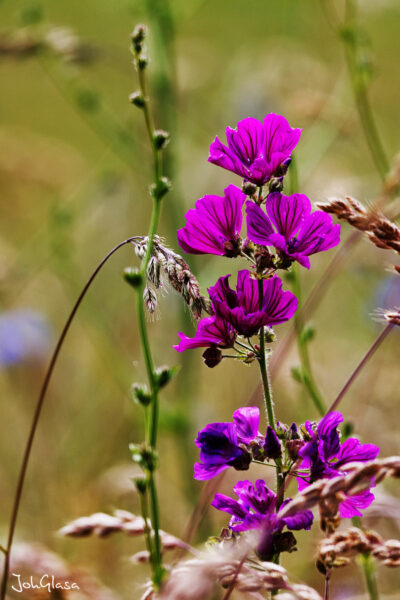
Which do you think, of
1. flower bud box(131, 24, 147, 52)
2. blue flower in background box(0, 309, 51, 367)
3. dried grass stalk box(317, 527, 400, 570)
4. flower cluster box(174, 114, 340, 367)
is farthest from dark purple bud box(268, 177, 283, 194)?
blue flower in background box(0, 309, 51, 367)

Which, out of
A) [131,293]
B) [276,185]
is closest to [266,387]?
[276,185]

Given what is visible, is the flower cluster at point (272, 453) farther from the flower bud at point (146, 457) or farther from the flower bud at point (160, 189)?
the flower bud at point (160, 189)

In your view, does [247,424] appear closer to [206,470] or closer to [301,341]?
[206,470]

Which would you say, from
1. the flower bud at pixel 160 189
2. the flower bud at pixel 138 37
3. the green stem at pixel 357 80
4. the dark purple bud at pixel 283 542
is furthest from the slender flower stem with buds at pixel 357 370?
the green stem at pixel 357 80

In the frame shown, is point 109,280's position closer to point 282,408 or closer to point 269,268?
point 282,408

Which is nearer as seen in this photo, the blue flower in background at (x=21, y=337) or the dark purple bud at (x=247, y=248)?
the dark purple bud at (x=247, y=248)

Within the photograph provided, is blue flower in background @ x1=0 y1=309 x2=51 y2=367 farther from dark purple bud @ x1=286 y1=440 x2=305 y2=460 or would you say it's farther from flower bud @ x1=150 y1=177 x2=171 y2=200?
dark purple bud @ x1=286 y1=440 x2=305 y2=460
